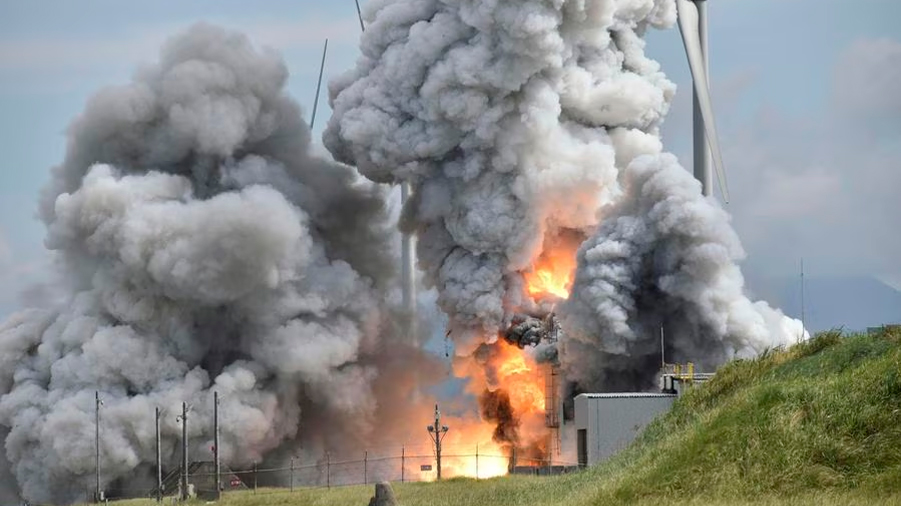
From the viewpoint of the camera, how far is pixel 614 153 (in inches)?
3447

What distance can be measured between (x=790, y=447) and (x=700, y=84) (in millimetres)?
45915

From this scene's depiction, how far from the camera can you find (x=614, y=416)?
244 ft

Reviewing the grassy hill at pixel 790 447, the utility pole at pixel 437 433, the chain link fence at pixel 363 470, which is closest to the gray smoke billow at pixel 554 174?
the utility pole at pixel 437 433

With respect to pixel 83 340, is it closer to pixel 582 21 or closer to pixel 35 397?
pixel 35 397

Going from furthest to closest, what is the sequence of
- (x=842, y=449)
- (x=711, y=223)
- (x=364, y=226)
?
(x=364, y=226) < (x=711, y=223) < (x=842, y=449)

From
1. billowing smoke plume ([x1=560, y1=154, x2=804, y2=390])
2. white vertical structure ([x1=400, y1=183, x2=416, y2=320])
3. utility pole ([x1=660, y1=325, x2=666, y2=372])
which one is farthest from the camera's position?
white vertical structure ([x1=400, y1=183, x2=416, y2=320])

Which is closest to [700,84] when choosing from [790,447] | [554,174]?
[554,174]

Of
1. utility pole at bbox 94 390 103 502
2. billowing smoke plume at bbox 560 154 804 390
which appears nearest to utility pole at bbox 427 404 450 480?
billowing smoke plume at bbox 560 154 804 390

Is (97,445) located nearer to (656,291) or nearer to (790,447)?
(656,291)

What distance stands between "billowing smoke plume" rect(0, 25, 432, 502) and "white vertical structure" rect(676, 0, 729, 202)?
1862 cm

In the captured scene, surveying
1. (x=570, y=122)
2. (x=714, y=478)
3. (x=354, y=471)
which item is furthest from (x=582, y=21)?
(x=714, y=478)

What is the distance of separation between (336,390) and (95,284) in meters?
13.3

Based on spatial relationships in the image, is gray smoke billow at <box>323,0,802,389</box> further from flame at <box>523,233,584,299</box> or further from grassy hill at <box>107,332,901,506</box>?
grassy hill at <box>107,332,901,506</box>

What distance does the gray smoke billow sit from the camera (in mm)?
83188
